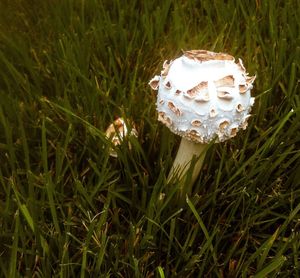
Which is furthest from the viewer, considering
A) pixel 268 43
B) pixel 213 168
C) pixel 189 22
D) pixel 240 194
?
pixel 189 22

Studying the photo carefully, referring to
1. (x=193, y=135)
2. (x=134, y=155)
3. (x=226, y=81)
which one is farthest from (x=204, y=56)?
(x=134, y=155)

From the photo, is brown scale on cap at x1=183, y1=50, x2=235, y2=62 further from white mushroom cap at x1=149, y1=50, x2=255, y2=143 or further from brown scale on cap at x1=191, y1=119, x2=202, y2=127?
brown scale on cap at x1=191, y1=119, x2=202, y2=127

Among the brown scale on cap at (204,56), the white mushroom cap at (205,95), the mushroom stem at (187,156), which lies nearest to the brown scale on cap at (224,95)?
the white mushroom cap at (205,95)

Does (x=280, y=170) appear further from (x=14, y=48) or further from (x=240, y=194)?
(x=14, y=48)

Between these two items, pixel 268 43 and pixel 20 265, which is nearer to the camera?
pixel 20 265

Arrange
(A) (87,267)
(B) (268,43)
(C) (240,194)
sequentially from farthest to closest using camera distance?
(B) (268,43) < (C) (240,194) < (A) (87,267)

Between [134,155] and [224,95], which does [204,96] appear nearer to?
[224,95]

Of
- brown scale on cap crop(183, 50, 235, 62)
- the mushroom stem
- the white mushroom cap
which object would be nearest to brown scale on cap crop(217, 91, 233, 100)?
the white mushroom cap

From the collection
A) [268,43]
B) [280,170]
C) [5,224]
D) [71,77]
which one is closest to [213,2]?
[268,43]
